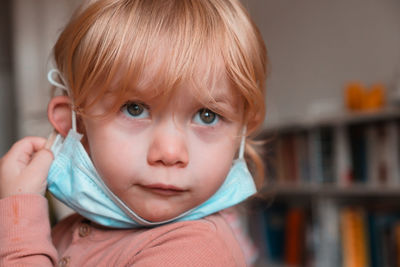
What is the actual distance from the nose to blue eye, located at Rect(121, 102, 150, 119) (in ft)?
0.10

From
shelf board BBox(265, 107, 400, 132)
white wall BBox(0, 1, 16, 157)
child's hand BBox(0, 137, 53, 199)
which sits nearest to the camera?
child's hand BBox(0, 137, 53, 199)

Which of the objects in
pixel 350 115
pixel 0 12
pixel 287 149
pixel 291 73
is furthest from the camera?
pixel 0 12

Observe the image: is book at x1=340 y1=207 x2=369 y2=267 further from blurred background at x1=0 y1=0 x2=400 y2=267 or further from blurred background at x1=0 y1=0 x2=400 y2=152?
blurred background at x1=0 y1=0 x2=400 y2=152

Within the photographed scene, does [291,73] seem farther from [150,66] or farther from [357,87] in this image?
[150,66]

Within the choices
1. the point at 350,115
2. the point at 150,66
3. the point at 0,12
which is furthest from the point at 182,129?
the point at 0,12

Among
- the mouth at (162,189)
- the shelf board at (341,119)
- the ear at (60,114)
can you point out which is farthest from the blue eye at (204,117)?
the shelf board at (341,119)

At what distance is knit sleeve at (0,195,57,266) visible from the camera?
0.64 meters

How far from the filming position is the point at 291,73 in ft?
10.7

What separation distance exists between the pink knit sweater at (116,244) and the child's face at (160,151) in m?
0.04

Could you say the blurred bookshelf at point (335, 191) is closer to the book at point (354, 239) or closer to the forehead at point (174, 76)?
the book at point (354, 239)

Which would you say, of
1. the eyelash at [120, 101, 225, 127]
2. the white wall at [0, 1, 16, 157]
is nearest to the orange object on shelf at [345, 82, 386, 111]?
the eyelash at [120, 101, 225, 127]

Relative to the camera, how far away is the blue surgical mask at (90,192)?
2.33 ft

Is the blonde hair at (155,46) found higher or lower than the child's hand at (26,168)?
higher

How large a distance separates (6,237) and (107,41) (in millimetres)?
318
